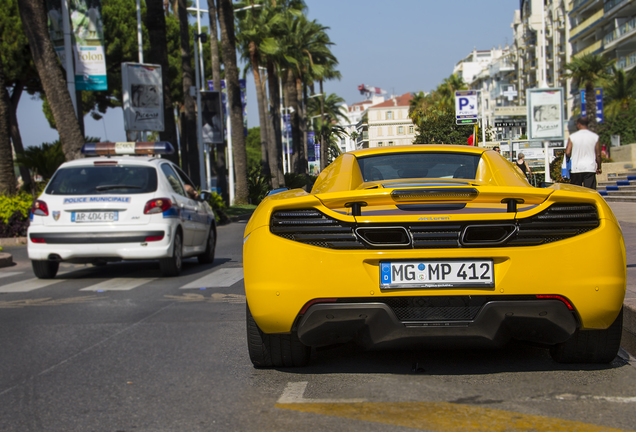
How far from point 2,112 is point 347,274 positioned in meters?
15.8

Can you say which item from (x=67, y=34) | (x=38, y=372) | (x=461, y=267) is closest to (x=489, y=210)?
(x=461, y=267)

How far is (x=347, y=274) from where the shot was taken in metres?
3.94

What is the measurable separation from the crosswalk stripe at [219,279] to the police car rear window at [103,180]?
143 cm

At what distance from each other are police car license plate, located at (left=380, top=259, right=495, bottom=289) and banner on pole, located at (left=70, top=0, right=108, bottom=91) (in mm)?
18531

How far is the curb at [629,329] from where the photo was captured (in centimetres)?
510

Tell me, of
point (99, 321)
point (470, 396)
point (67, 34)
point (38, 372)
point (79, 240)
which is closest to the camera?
point (470, 396)

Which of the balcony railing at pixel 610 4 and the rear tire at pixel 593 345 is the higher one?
the balcony railing at pixel 610 4

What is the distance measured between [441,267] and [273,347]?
1168mm

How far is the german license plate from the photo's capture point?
975 centimetres

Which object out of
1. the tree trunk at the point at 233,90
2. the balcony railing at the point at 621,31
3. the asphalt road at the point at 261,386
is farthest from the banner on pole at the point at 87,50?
the balcony railing at the point at 621,31

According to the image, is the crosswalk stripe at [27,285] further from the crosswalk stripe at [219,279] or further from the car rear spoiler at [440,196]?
the car rear spoiler at [440,196]

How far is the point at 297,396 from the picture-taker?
3.97 metres

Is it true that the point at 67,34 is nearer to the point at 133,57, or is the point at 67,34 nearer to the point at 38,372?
the point at 38,372

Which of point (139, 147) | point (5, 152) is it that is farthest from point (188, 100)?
point (139, 147)
